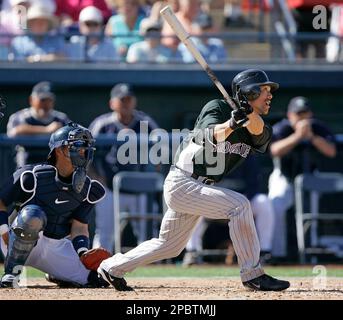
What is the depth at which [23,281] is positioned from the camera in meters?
7.76

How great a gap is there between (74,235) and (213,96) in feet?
16.7

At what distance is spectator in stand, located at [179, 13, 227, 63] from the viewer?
1195cm

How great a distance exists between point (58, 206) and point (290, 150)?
4.50 m

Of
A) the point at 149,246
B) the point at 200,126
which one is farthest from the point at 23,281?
the point at 200,126

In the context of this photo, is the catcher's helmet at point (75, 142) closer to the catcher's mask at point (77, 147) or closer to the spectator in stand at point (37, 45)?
the catcher's mask at point (77, 147)

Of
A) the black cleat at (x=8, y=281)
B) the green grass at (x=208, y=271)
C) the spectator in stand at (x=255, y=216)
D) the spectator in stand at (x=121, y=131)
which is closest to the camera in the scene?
the black cleat at (x=8, y=281)

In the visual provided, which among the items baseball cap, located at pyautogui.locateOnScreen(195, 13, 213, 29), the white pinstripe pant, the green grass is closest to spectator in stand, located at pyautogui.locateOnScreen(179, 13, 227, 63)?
baseball cap, located at pyautogui.locateOnScreen(195, 13, 213, 29)

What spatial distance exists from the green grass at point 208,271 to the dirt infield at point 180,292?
101 cm

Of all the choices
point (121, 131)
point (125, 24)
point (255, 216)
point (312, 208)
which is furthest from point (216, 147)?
point (125, 24)

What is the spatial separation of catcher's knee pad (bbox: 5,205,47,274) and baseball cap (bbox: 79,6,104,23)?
5.50 m

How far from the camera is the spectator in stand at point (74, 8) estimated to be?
12.5 metres

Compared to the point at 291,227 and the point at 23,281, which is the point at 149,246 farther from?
the point at 291,227

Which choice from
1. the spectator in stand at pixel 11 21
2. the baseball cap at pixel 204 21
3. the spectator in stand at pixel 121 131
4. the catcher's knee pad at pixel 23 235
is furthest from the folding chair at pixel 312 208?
the catcher's knee pad at pixel 23 235

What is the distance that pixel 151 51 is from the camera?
11984 mm
